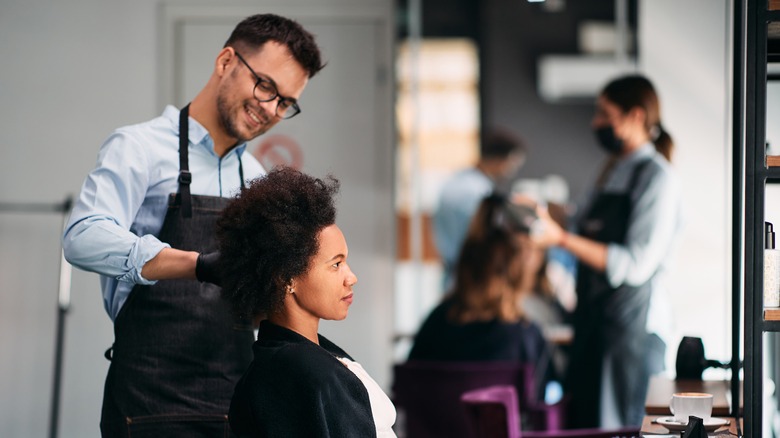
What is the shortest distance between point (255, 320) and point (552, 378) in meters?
3.28

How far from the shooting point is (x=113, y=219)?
6.59ft

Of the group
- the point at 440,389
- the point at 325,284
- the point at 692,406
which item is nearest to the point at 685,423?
the point at 692,406

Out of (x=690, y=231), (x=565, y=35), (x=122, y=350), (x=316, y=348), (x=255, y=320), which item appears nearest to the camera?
(x=316, y=348)

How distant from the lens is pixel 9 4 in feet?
16.3

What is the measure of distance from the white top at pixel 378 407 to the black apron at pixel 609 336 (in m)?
2.78

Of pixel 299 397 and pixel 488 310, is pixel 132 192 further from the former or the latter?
pixel 488 310

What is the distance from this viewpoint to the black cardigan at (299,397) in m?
1.66

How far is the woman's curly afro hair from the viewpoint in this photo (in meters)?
1.78

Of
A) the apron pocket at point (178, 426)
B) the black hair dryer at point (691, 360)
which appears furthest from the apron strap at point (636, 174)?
the apron pocket at point (178, 426)

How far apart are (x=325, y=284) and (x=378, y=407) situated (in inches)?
9.2

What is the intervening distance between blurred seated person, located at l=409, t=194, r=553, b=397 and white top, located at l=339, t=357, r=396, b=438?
275 centimetres

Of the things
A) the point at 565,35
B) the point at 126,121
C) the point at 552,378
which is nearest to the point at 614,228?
the point at 552,378

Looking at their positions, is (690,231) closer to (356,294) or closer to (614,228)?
(614,228)

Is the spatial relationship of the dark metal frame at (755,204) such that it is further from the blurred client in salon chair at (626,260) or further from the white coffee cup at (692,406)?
the blurred client in salon chair at (626,260)
